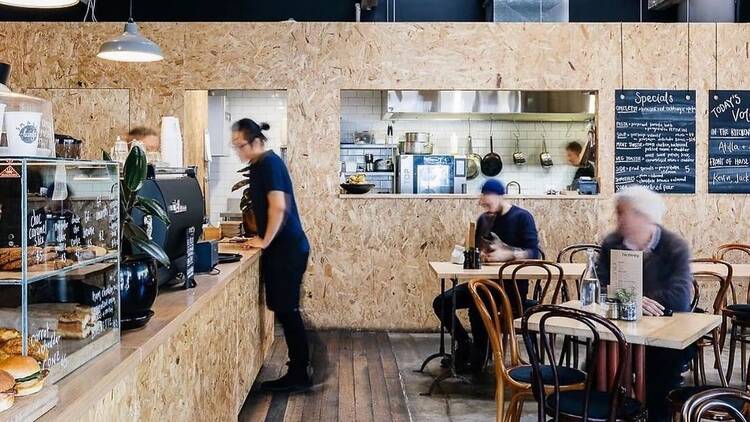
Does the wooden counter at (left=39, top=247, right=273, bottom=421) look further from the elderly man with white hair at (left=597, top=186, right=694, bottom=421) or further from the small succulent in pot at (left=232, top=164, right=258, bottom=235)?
the elderly man with white hair at (left=597, top=186, right=694, bottom=421)

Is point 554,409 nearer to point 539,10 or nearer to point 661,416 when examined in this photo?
point 661,416

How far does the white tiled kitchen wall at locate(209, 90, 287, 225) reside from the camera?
9797 millimetres

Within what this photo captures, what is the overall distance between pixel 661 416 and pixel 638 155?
147 inches

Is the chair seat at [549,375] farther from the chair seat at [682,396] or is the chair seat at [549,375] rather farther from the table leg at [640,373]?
the chair seat at [682,396]

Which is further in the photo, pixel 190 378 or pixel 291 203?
pixel 291 203

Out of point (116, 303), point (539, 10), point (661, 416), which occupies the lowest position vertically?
point (661, 416)

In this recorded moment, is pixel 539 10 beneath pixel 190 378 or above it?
above

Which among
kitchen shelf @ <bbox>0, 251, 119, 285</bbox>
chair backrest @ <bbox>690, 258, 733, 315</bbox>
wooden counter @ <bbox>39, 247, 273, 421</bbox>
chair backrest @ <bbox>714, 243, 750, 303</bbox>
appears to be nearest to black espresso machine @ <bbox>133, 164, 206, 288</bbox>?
wooden counter @ <bbox>39, 247, 273, 421</bbox>

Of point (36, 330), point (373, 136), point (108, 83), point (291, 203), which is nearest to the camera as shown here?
point (36, 330)

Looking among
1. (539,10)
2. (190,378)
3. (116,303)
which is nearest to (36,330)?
(116,303)

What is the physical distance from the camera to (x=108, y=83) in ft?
22.0

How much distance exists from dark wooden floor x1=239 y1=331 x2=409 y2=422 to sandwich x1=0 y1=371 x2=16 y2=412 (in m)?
3.05

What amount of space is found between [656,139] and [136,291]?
18.8 feet

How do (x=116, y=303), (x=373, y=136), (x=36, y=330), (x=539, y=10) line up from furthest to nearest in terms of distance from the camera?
(x=373, y=136) < (x=539, y=10) < (x=116, y=303) < (x=36, y=330)
